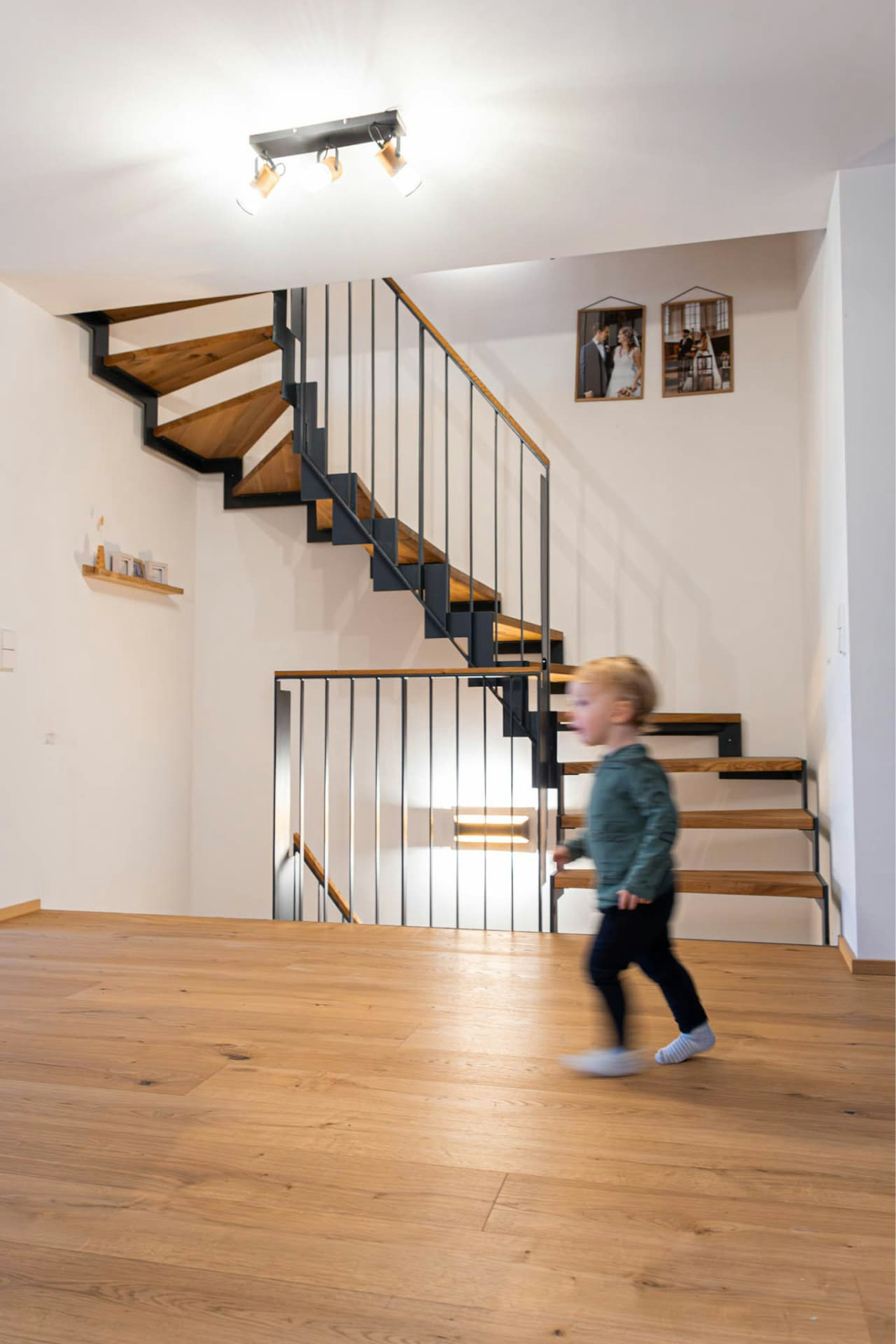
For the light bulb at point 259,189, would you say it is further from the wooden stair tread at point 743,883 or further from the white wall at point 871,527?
the wooden stair tread at point 743,883

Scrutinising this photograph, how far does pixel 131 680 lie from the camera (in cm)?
474

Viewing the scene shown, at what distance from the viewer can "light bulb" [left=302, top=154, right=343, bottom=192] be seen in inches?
105

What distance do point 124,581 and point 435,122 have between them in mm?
2711

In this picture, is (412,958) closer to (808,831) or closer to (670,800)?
(670,800)

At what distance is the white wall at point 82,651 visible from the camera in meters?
3.72

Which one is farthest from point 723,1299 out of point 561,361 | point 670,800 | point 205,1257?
point 561,361

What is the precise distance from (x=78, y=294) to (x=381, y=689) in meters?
2.56

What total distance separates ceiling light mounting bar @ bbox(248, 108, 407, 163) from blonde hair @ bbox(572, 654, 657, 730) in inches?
66.7

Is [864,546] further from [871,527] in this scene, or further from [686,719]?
[686,719]

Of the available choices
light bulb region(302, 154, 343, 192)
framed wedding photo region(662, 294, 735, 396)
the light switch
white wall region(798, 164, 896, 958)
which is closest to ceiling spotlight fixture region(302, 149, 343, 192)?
light bulb region(302, 154, 343, 192)

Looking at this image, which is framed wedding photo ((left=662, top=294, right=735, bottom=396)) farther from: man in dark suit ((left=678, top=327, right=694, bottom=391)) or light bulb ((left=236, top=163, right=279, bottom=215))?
light bulb ((left=236, top=163, right=279, bottom=215))

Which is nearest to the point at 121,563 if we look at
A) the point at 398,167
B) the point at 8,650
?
the point at 8,650

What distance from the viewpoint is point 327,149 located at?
2645 millimetres

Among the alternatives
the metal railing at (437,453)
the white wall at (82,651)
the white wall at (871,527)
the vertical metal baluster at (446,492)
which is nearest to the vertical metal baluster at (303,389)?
the metal railing at (437,453)
